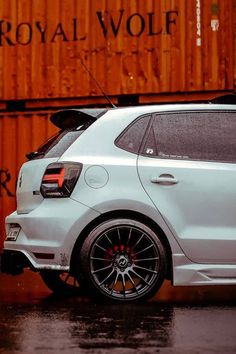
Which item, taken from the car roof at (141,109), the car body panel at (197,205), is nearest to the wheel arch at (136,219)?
the car body panel at (197,205)

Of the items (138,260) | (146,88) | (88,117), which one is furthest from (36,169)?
(146,88)

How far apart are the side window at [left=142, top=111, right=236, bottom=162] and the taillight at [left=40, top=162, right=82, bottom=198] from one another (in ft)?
1.86

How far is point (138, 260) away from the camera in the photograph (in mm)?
6605

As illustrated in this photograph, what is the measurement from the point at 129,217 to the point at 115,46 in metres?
6.02

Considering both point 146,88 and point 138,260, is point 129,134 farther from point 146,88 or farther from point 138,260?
point 146,88

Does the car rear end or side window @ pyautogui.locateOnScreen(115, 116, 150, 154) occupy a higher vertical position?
side window @ pyautogui.locateOnScreen(115, 116, 150, 154)

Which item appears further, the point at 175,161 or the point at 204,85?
the point at 204,85

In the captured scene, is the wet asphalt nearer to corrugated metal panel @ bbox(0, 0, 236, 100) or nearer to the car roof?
the car roof

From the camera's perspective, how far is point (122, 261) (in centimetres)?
659

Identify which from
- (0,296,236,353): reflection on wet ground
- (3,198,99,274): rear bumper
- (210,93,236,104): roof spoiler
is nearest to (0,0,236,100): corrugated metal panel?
(210,93,236,104): roof spoiler

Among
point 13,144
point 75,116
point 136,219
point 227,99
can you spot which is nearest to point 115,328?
point 136,219

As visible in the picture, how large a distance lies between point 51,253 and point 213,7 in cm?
645

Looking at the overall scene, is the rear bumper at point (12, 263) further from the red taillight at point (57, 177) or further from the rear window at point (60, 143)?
the rear window at point (60, 143)

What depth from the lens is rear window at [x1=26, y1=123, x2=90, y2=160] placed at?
6.89m
